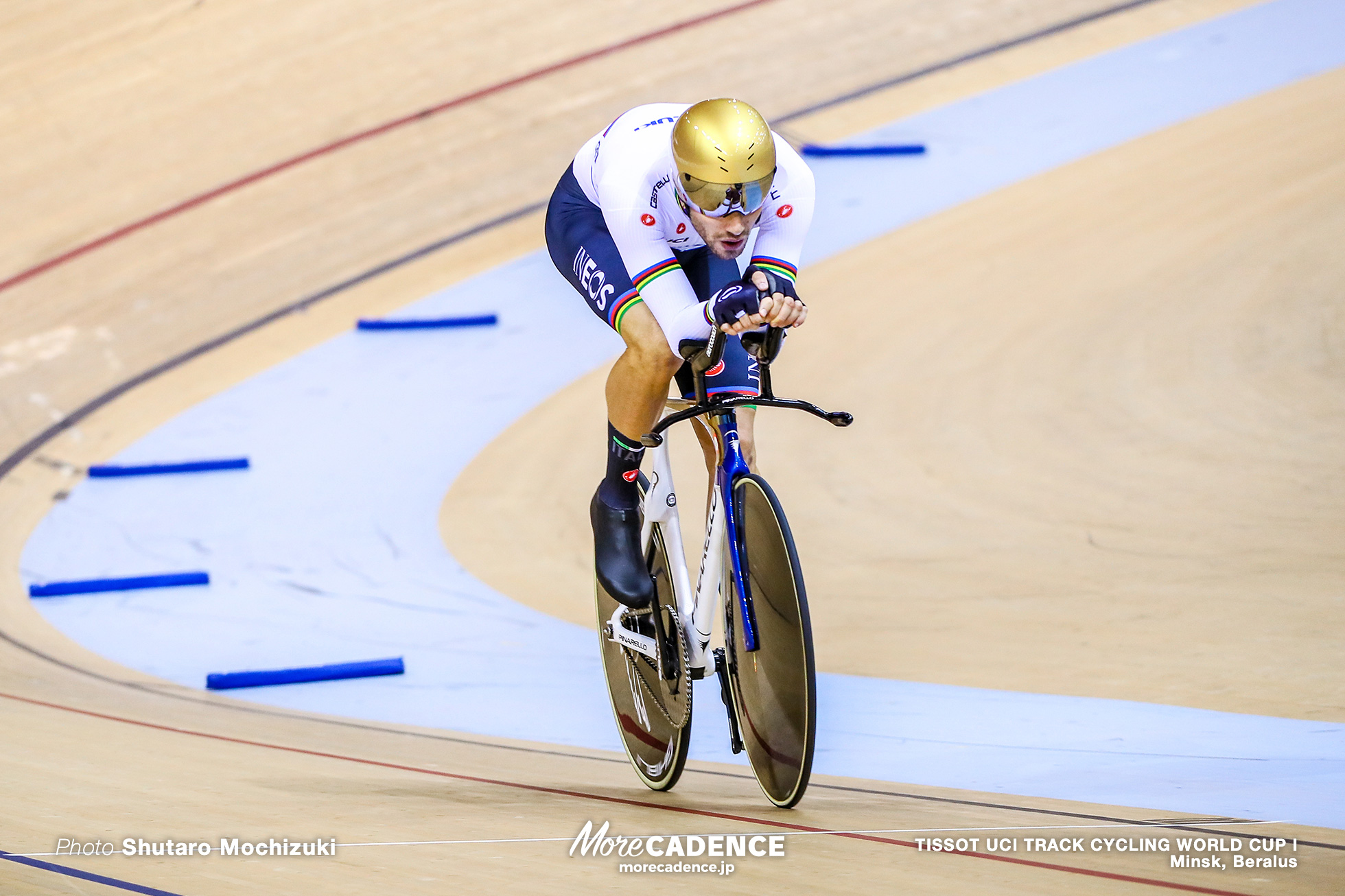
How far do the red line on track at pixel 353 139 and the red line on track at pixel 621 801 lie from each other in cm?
329

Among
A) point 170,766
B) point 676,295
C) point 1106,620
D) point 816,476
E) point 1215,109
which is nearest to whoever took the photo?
point 676,295

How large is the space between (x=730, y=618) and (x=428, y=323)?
11.5 feet

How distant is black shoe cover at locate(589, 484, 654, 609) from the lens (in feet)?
7.50

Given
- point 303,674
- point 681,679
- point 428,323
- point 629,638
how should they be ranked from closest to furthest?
A: point 681,679 → point 629,638 → point 303,674 → point 428,323

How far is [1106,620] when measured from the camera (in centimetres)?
319

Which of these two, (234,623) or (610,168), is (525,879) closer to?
(610,168)

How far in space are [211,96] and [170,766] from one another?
197 inches

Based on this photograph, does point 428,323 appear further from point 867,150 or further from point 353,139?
point 867,150

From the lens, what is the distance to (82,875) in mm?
1635

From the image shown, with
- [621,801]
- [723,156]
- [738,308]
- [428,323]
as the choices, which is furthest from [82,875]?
[428,323]

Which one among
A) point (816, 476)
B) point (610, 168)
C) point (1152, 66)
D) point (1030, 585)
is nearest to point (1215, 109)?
point (1152, 66)

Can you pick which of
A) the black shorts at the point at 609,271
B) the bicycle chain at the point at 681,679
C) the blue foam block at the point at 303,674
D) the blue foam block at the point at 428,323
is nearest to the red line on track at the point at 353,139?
the blue foam block at the point at 428,323

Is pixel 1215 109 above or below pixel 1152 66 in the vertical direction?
below

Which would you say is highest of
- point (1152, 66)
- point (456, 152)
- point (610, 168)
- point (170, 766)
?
point (1152, 66)
